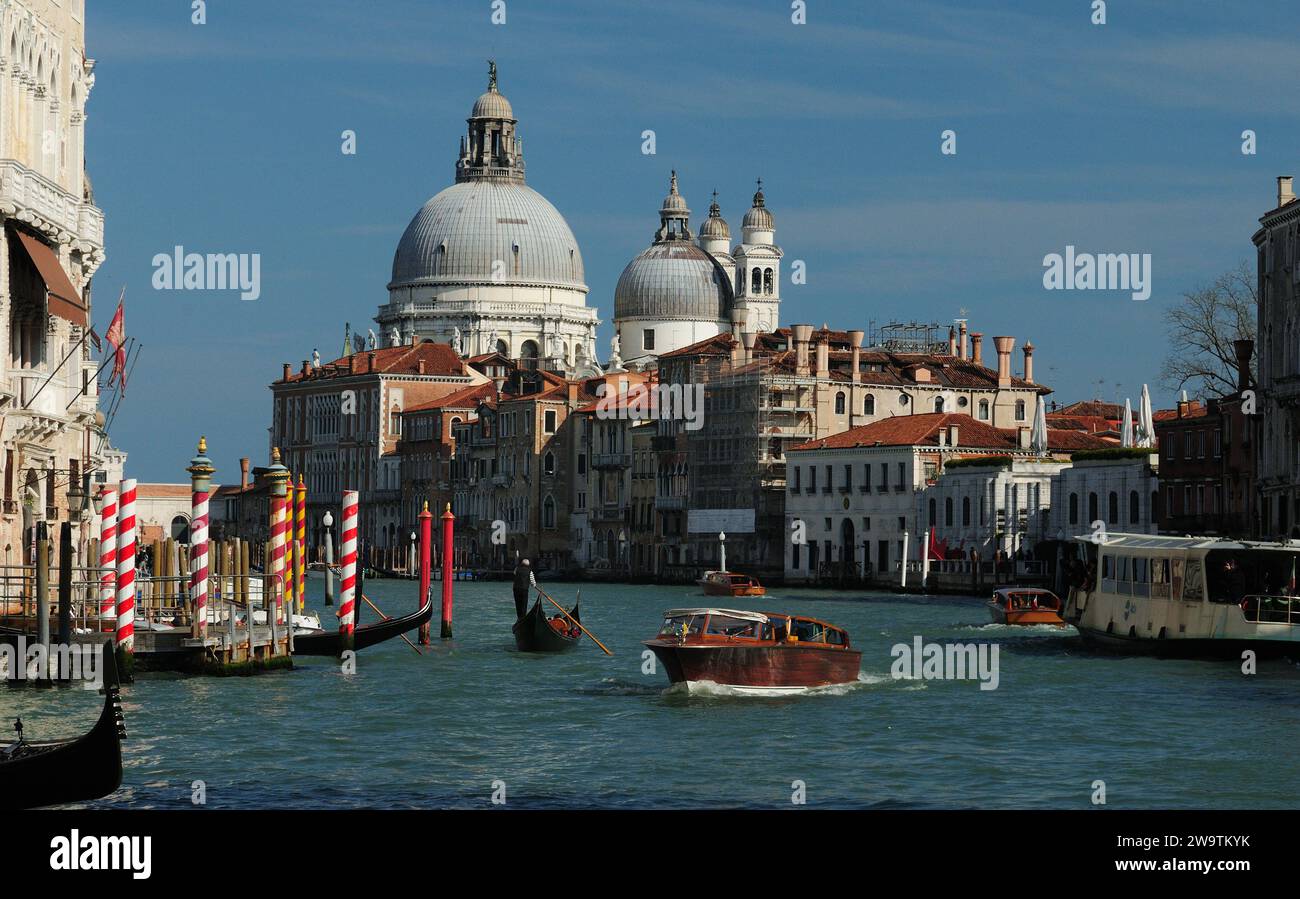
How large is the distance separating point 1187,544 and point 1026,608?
9.03 meters

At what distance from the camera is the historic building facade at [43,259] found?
22.7 m

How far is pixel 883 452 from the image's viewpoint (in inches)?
2477

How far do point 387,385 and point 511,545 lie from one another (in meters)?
12.8

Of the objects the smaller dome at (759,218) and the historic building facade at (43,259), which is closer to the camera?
the historic building facade at (43,259)

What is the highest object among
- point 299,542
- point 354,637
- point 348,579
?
point 299,542

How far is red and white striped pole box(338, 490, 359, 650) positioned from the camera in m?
26.5

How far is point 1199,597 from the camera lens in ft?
90.9

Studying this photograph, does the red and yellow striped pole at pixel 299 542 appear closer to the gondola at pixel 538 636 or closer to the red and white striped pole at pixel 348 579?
the gondola at pixel 538 636

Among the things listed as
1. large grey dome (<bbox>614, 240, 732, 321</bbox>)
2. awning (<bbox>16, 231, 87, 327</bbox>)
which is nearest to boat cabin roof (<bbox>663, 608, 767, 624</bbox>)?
awning (<bbox>16, 231, 87, 327</bbox>)

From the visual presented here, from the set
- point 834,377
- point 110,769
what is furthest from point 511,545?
point 110,769

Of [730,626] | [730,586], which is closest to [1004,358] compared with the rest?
[730,586]

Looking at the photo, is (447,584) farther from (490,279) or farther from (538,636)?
(490,279)

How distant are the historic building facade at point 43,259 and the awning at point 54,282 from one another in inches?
0.7

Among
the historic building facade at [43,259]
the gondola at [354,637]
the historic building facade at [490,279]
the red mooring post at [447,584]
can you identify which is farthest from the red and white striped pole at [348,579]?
the historic building facade at [490,279]
